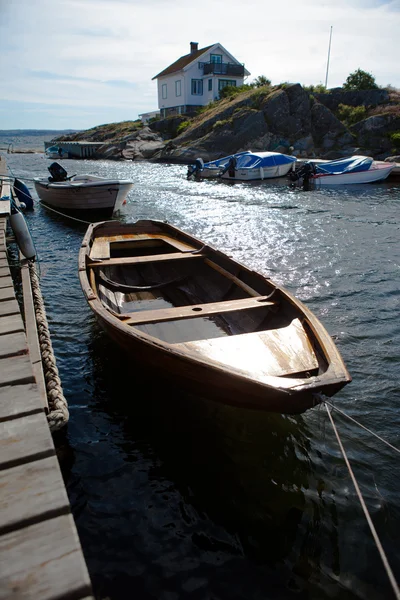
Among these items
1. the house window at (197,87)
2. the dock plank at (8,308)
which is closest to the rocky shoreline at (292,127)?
the house window at (197,87)

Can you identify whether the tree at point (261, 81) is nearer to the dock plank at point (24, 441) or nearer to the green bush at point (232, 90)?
the green bush at point (232, 90)

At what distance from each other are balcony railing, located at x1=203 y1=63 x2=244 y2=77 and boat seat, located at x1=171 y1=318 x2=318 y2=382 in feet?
202

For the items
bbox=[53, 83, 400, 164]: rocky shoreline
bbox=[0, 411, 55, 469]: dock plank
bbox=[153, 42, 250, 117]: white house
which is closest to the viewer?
bbox=[0, 411, 55, 469]: dock plank

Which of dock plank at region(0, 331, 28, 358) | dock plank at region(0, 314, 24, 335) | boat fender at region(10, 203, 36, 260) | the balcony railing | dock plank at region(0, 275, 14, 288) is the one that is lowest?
dock plank at region(0, 331, 28, 358)

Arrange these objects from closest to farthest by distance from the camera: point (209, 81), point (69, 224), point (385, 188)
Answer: point (69, 224) < point (385, 188) < point (209, 81)

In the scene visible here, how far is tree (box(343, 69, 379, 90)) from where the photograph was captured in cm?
4638

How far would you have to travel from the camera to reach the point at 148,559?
3.63 m

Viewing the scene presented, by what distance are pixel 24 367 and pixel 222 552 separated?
2.42 metres

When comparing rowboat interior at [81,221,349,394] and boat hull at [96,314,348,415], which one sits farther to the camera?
rowboat interior at [81,221,349,394]

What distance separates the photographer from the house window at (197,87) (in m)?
59.5

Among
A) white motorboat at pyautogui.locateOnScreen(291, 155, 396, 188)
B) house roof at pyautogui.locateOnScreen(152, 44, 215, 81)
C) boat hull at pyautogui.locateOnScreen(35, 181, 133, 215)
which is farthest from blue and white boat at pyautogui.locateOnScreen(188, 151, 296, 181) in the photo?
house roof at pyautogui.locateOnScreen(152, 44, 215, 81)

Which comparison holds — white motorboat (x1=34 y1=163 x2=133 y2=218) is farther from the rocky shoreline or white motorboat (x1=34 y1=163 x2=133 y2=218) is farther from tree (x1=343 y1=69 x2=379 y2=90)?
tree (x1=343 y1=69 x2=379 y2=90)

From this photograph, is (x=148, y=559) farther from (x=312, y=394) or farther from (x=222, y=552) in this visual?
Answer: (x=312, y=394)

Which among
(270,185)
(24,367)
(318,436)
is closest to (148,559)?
(24,367)
